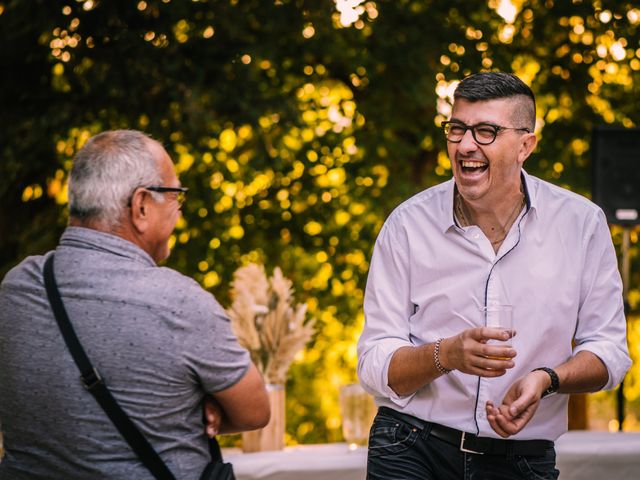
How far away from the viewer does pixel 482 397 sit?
2.53 m

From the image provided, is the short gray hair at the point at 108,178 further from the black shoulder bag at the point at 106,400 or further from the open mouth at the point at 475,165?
the open mouth at the point at 475,165

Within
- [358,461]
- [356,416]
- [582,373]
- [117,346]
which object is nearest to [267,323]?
[356,416]

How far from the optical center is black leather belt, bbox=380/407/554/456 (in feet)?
8.24

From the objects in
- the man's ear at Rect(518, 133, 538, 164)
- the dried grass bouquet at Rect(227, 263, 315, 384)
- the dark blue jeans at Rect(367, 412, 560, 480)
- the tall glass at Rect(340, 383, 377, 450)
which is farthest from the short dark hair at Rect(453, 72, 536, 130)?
the tall glass at Rect(340, 383, 377, 450)

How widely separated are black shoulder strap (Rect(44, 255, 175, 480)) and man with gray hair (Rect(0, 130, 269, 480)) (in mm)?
15

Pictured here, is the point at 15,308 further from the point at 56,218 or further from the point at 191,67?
the point at 56,218

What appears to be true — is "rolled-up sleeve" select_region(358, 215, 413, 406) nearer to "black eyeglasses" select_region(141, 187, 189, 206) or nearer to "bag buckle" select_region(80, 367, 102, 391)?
"black eyeglasses" select_region(141, 187, 189, 206)

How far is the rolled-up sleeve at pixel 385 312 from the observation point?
254 cm

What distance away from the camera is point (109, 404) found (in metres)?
2.11

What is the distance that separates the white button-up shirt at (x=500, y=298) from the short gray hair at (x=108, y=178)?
737 millimetres

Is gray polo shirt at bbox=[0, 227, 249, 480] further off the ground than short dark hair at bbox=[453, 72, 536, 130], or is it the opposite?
short dark hair at bbox=[453, 72, 536, 130]

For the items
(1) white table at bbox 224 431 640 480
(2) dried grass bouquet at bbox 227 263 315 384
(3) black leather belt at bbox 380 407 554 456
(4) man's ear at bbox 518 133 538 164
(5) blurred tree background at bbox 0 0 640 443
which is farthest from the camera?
(5) blurred tree background at bbox 0 0 640 443

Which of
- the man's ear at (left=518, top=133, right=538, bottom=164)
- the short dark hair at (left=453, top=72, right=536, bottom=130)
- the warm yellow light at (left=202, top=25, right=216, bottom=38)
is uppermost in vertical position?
the warm yellow light at (left=202, top=25, right=216, bottom=38)

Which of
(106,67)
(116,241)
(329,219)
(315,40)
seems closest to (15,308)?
(116,241)
